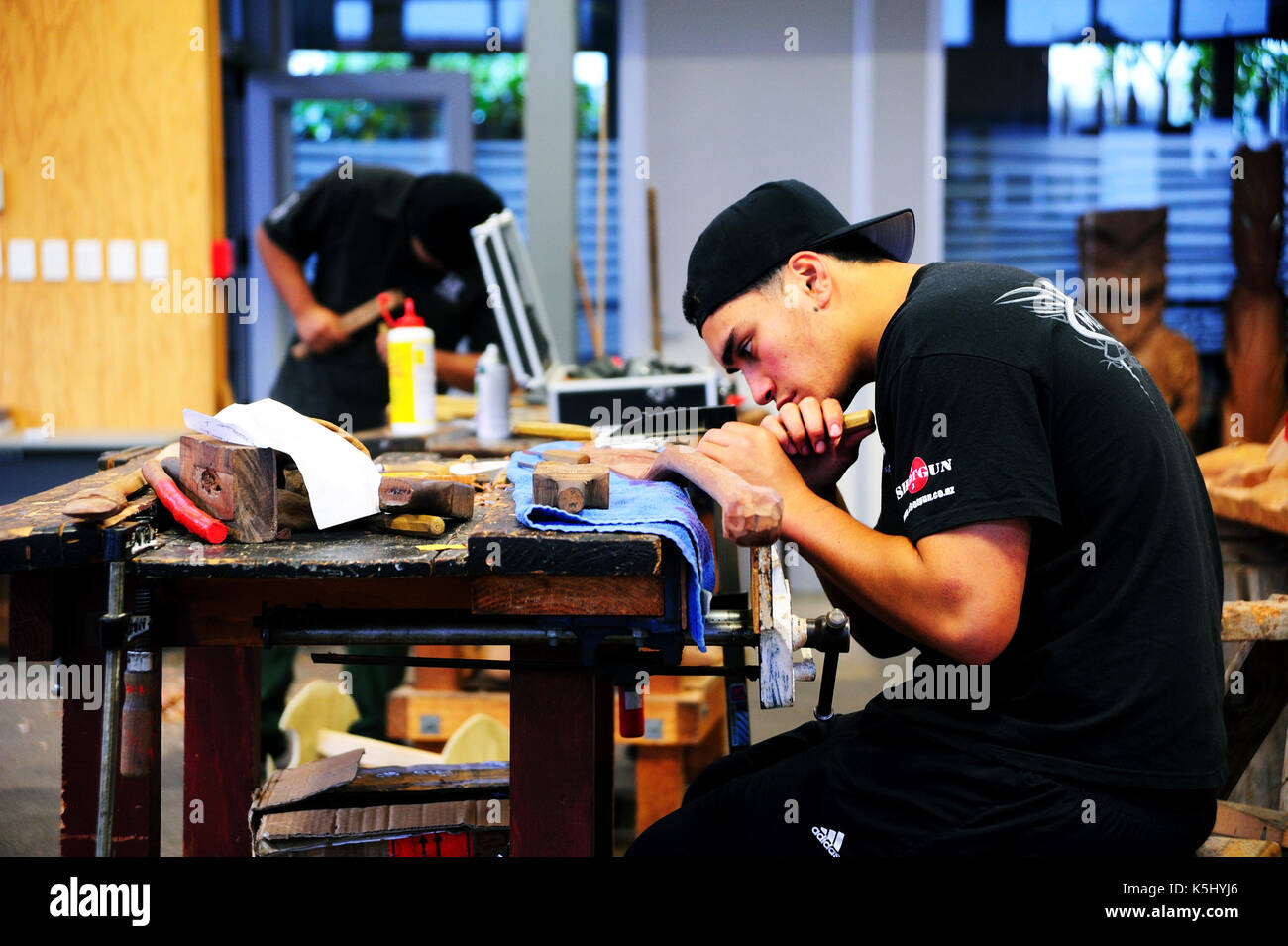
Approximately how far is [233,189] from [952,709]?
6226 millimetres

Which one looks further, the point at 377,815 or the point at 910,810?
the point at 377,815

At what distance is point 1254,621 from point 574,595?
1340 mm

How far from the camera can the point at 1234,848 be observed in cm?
173

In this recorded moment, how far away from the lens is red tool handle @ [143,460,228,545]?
159 cm

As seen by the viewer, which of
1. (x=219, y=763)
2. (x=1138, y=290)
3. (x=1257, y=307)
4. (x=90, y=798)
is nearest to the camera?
(x=90, y=798)

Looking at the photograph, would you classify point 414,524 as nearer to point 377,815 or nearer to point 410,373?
point 377,815

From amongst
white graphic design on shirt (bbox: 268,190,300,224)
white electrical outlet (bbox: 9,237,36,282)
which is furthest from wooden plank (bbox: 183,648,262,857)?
white electrical outlet (bbox: 9,237,36,282)

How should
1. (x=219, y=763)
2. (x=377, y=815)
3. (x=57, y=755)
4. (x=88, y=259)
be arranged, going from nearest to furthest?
(x=377, y=815) → (x=219, y=763) → (x=57, y=755) → (x=88, y=259)

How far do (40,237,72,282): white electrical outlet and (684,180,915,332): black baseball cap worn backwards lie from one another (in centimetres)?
333

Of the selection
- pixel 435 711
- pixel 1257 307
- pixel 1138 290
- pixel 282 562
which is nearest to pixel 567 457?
pixel 282 562

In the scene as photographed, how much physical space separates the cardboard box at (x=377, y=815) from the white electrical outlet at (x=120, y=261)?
278 centimetres

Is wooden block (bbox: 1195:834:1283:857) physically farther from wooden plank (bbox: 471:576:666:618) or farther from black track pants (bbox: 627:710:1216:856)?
wooden plank (bbox: 471:576:666:618)

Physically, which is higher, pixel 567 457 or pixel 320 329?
pixel 320 329
